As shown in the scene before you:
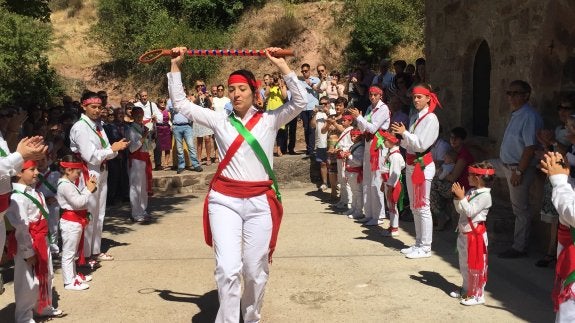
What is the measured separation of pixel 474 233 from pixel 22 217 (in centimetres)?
394

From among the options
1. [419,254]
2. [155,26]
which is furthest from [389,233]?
[155,26]

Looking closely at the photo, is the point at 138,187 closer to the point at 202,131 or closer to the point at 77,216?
the point at 77,216

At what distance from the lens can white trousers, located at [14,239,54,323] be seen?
4898 mm

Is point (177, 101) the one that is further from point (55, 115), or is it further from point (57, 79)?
point (57, 79)

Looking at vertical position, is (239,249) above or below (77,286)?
above

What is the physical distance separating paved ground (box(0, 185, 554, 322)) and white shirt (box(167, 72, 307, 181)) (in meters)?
1.43

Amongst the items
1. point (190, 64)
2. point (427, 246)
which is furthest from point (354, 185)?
point (190, 64)

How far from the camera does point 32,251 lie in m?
4.97

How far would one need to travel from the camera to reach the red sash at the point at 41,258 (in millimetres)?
4988

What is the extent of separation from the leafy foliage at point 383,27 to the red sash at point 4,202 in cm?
1805

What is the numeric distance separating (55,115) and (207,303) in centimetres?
595

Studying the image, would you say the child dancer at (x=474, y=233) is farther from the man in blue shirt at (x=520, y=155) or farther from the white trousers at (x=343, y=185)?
the white trousers at (x=343, y=185)

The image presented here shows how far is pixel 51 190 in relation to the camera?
22.9ft

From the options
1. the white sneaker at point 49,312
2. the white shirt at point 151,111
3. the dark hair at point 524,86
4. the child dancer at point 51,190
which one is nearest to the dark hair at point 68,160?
the child dancer at point 51,190
